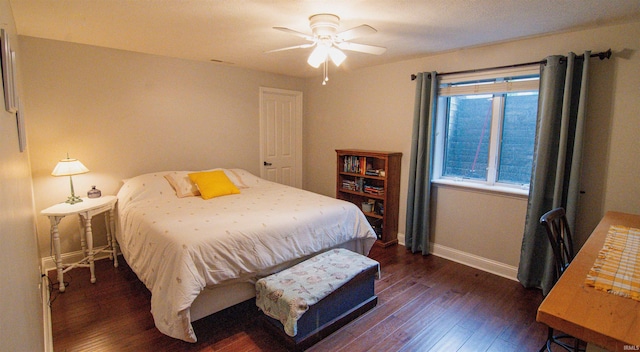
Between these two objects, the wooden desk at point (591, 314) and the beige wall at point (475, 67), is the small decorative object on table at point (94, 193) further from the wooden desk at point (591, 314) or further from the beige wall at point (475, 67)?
the wooden desk at point (591, 314)

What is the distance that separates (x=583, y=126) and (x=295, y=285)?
256 cm

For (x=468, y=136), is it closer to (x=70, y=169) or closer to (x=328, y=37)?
(x=328, y=37)

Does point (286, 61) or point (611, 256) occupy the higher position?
point (286, 61)

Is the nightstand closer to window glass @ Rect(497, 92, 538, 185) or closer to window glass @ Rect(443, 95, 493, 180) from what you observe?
window glass @ Rect(443, 95, 493, 180)

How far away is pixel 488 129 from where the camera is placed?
3.27 meters

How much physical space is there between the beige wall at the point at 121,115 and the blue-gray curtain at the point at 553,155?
3.40m

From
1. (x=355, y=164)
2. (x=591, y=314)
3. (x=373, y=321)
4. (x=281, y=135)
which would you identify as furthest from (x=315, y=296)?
(x=281, y=135)

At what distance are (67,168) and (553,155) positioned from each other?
4273 mm

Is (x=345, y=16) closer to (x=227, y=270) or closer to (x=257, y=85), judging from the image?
(x=227, y=270)

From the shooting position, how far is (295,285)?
215cm

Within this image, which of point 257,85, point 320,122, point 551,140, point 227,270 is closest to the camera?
point 227,270

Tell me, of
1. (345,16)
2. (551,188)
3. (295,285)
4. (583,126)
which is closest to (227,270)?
(295,285)

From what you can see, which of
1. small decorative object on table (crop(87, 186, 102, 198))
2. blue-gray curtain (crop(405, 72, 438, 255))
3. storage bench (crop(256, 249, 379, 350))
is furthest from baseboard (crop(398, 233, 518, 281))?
small decorative object on table (crop(87, 186, 102, 198))

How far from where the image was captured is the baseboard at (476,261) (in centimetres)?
309
